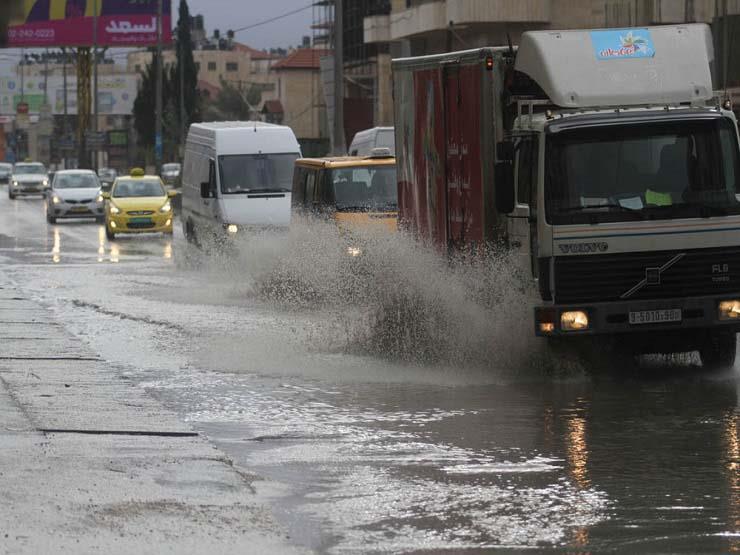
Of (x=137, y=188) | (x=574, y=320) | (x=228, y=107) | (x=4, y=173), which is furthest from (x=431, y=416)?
(x=228, y=107)

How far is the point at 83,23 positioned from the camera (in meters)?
103

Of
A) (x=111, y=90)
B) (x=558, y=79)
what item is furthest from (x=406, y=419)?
(x=111, y=90)

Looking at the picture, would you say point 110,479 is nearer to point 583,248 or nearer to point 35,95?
point 583,248

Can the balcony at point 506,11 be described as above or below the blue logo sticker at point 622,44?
above

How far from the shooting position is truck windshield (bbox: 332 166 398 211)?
2231 cm

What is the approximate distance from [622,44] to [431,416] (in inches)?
144

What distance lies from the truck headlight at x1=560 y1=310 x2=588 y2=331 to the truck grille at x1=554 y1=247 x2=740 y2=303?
0.31 ft

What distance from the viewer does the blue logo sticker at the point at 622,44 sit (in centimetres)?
1345

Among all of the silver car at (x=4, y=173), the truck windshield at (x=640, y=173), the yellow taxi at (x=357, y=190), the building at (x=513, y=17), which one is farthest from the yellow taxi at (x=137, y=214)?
the silver car at (x=4, y=173)

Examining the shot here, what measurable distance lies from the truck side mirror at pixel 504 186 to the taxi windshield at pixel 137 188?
94.3 ft

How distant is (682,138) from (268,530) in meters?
6.32

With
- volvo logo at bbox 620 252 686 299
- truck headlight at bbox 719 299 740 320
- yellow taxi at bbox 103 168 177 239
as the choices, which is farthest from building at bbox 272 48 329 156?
volvo logo at bbox 620 252 686 299

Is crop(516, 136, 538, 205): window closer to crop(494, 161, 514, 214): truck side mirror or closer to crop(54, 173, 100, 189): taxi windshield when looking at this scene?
crop(494, 161, 514, 214): truck side mirror

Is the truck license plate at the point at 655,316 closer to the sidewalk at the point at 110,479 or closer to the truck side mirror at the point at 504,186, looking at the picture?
the truck side mirror at the point at 504,186
